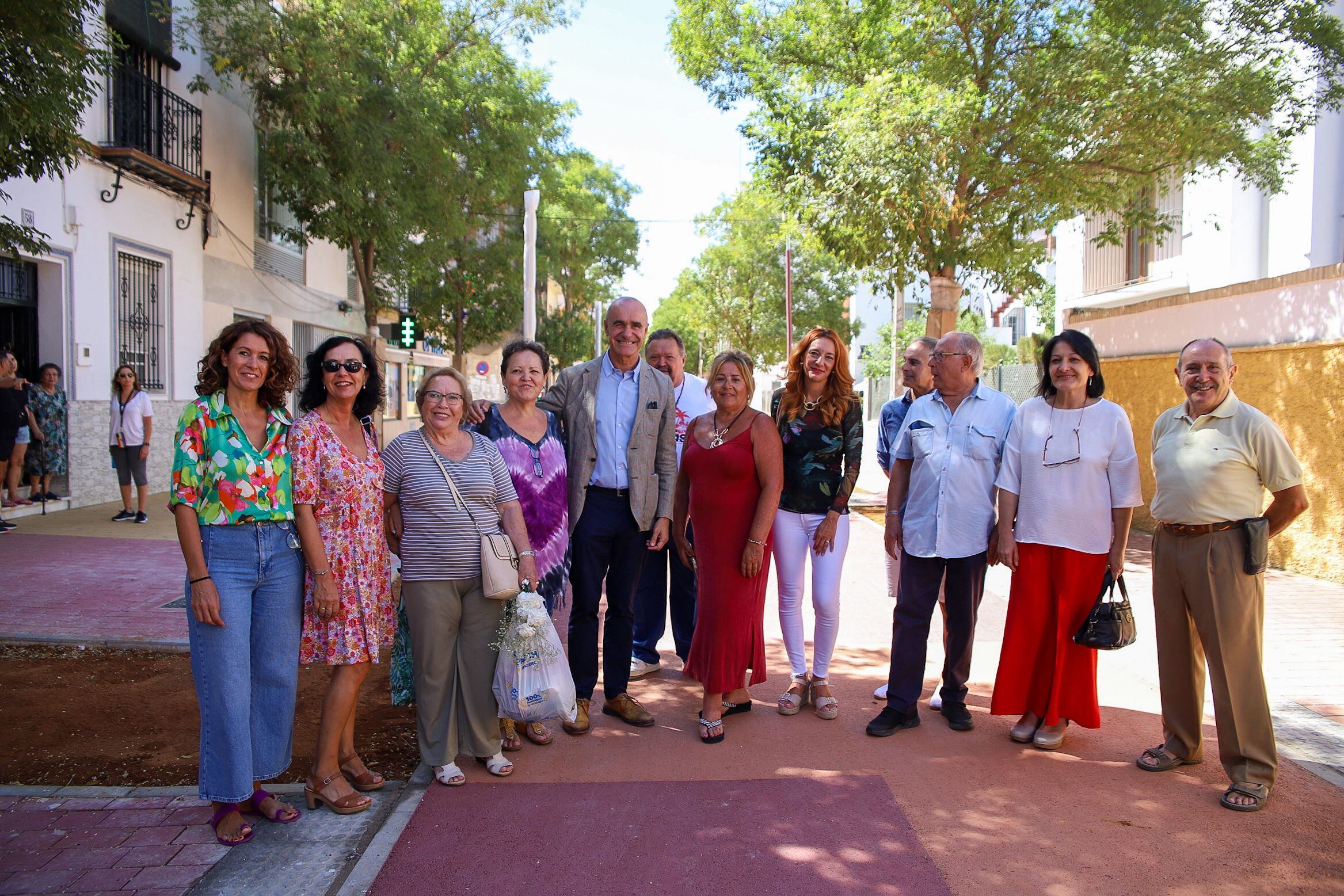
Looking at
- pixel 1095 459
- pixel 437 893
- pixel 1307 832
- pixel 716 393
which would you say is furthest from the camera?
pixel 716 393

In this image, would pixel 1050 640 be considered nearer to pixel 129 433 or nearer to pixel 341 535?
pixel 341 535

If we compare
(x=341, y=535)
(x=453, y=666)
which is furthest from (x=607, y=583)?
(x=341, y=535)

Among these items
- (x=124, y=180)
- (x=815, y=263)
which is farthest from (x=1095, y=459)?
(x=815, y=263)

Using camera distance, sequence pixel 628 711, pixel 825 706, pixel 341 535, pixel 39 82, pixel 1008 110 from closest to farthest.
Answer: pixel 341 535, pixel 628 711, pixel 825 706, pixel 39 82, pixel 1008 110

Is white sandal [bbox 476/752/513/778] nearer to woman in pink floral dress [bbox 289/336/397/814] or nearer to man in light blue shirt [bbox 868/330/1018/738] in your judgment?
woman in pink floral dress [bbox 289/336/397/814]

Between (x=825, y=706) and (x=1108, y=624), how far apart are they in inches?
60.3

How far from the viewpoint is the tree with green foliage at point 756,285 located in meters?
32.8

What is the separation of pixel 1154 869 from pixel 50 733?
509 centimetres

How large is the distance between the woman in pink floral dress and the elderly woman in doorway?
5.3 inches

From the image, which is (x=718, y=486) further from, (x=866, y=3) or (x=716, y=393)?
(x=866, y=3)

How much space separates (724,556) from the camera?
4816 millimetres

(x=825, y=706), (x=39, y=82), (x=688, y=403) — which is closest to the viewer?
(x=825, y=706)

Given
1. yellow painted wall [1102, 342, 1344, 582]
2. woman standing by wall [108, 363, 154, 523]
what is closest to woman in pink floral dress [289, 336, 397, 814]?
yellow painted wall [1102, 342, 1344, 582]

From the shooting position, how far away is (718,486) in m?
4.79
